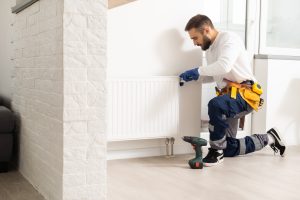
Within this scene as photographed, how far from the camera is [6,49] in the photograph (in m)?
2.93

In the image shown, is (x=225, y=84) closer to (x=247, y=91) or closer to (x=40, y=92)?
(x=247, y=91)

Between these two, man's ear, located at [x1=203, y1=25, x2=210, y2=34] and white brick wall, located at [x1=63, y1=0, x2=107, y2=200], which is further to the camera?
man's ear, located at [x1=203, y1=25, x2=210, y2=34]

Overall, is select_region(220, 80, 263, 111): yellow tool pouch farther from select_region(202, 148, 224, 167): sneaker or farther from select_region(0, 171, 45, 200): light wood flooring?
select_region(0, 171, 45, 200): light wood flooring

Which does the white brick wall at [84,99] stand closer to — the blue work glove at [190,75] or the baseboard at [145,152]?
the baseboard at [145,152]

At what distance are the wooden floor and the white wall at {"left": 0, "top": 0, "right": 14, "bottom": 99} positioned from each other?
2.95 feet

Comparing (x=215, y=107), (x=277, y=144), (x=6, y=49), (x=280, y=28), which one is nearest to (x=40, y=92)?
(x=6, y=49)

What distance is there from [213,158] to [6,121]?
1408 mm

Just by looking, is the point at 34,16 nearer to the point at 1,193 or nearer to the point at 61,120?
the point at 61,120

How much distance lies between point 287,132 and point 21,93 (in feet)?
8.01

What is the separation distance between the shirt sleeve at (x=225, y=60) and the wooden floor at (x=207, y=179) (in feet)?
2.17

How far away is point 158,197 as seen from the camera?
2.12m

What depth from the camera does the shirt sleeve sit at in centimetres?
294

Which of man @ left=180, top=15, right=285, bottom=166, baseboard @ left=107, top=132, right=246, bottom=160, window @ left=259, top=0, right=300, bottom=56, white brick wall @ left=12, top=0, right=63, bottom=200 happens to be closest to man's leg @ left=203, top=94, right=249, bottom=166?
man @ left=180, top=15, right=285, bottom=166

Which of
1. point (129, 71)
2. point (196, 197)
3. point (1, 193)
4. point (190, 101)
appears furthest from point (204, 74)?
point (1, 193)
